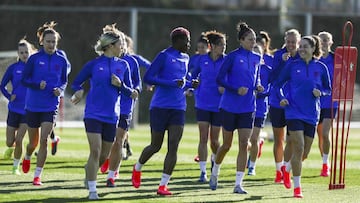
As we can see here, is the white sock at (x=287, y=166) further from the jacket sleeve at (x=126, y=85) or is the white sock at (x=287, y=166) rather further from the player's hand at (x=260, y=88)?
the jacket sleeve at (x=126, y=85)

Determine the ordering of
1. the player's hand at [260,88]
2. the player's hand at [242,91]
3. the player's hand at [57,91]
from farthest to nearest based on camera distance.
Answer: the player's hand at [57,91] < the player's hand at [260,88] < the player's hand at [242,91]

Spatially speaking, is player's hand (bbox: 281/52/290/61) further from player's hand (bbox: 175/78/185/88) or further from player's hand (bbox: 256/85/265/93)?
player's hand (bbox: 175/78/185/88)

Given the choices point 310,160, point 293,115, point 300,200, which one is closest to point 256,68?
point 293,115

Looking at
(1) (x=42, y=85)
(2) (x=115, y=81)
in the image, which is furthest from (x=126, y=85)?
(1) (x=42, y=85)

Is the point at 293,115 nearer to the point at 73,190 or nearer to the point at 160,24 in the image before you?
the point at 73,190

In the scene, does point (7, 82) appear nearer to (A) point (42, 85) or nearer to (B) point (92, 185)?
(A) point (42, 85)

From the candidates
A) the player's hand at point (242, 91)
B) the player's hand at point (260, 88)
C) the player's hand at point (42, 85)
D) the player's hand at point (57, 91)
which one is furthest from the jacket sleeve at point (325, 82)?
the player's hand at point (42, 85)

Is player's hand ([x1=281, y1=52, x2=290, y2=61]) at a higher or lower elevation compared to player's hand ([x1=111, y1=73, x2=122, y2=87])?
higher

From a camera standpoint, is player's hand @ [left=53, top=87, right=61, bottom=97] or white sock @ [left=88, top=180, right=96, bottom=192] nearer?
white sock @ [left=88, top=180, right=96, bottom=192]

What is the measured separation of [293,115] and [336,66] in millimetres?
1533

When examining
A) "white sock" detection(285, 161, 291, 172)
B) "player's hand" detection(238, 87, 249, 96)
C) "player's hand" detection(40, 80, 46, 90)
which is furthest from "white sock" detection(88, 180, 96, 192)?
"white sock" detection(285, 161, 291, 172)

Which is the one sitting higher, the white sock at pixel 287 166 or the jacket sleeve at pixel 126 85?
the jacket sleeve at pixel 126 85

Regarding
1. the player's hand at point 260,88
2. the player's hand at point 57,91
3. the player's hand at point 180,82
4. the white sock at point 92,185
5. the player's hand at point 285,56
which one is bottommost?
the white sock at point 92,185

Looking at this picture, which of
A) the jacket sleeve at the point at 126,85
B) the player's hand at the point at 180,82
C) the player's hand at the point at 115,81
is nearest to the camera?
the player's hand at the point at 115,81
